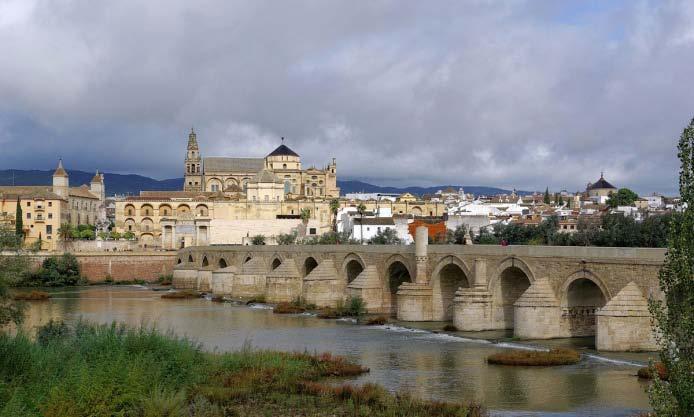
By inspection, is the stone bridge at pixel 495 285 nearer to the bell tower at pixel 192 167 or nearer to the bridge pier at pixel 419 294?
the bridge pier at pixel 419 294

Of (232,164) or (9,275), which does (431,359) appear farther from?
(232,164)

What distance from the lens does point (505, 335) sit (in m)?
31.8

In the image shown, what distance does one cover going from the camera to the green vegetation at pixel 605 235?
4759 cm

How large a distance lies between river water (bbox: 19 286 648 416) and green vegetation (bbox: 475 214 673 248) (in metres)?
14.0

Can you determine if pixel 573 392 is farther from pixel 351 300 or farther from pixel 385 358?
pixel 351 300

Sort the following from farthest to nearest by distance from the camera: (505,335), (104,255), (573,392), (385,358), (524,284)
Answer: (104,255) < (524,284) < (505,335) < (385,358) < (573,392)

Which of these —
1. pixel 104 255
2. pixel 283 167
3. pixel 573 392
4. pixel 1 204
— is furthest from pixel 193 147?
pixel 573 392

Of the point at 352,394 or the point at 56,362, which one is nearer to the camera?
the point at 56,362

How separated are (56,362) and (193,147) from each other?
120 meters

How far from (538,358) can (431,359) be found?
313 centimetres

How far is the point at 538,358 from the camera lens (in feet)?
84.1

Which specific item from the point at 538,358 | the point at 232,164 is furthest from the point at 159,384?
the point at 232,164

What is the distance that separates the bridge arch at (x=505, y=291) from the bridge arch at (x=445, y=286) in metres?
3.55

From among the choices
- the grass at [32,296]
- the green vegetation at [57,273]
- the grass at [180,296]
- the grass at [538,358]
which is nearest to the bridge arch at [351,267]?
the grass at [180,296]
